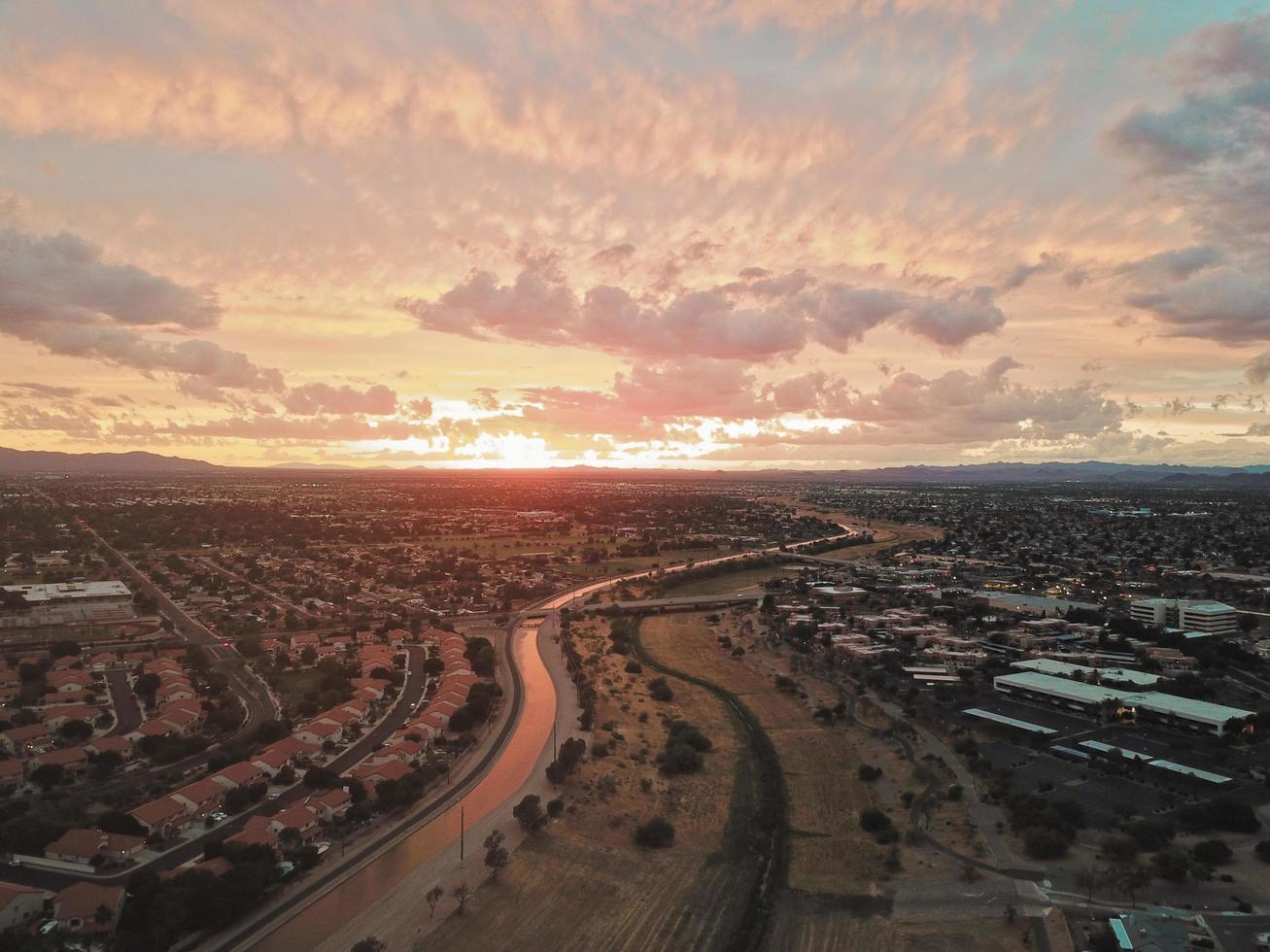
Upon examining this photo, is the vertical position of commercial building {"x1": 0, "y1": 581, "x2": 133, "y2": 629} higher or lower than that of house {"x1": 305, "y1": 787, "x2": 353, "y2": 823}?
higher

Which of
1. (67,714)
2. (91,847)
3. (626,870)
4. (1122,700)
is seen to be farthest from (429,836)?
(1122,700)

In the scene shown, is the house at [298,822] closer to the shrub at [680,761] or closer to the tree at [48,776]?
the tree at [48,776]

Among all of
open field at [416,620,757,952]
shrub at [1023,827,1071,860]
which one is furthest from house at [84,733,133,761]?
shrub at [1023,827,1071,860]

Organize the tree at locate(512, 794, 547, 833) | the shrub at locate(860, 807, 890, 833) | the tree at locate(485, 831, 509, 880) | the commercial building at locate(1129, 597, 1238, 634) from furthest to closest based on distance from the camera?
the commercial building at locate(1129, 597, 1238, 634) → the shrub at locate(860, 807, 890, 833) → the tree at locate(512, 794, 547, 833) → the tree at locate(485, 831, 509, 880)

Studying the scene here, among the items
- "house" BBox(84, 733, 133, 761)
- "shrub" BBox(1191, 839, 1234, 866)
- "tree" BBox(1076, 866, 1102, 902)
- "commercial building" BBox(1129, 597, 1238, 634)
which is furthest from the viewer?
"commercial building" BBox(1129, 597, 1238, 634)

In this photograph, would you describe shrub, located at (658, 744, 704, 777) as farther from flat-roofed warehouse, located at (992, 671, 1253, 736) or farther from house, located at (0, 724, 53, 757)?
house, located at (0, 724, 53, 757)

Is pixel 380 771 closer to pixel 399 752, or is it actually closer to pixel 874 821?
pixel 399 752

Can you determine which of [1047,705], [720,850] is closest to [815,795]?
[720,850]
